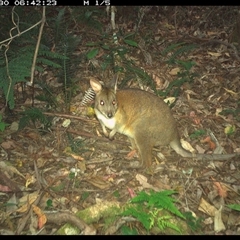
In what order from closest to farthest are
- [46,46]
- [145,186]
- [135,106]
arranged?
[145,186]
[135,106]
[46,46]

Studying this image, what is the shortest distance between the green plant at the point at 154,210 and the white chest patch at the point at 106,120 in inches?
71.5

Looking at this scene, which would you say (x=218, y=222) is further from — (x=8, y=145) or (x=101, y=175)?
(x=8, y=145)

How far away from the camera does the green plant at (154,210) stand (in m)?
3.67

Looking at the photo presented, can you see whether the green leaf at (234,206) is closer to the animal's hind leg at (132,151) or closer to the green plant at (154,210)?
the green plant at (154,210)

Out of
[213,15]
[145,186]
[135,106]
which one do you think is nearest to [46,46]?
[135,106]

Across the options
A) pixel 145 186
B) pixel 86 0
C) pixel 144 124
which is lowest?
pixel 145 186

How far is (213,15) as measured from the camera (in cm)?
948

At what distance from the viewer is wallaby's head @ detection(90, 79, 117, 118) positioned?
213 inches

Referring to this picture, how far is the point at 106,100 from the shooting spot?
5.40m

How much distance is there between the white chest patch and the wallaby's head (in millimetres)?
123

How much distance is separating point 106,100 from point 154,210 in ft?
6.87

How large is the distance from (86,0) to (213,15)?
389cm

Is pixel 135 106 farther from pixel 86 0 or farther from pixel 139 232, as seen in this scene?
pixel 86 0

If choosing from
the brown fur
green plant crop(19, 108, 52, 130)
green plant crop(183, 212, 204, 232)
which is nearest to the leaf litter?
green plant crop(183, 212, 204, 232)
